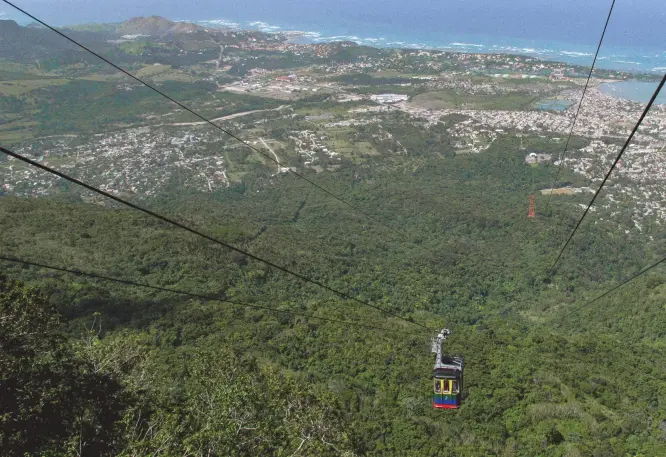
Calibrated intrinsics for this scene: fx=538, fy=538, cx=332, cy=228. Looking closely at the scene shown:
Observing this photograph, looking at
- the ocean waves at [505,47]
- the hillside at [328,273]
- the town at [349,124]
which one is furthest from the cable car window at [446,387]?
the ocean waves at [505,47]

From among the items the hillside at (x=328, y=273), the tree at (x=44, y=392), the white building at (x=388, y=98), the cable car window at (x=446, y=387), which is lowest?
the hillside at (x=328, y=273)

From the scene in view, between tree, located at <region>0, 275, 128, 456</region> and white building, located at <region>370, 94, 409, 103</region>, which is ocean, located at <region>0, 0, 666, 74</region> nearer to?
white building, located at <region>370, 94, 409, 103</region>

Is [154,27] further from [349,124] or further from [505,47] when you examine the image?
[349,124]

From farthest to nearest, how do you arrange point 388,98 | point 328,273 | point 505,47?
1. point 505,47
2. point 388,98
3. point 328,273

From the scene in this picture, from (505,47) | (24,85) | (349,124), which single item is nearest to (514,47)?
(505,47)

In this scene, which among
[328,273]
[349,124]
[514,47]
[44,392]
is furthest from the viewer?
[514,47]

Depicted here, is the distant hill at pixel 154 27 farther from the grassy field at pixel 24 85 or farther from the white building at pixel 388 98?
the white building at pixel 388 98

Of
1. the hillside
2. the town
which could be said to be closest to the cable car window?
the hillside

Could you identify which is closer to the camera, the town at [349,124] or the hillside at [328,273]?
the hillside at [328,273]

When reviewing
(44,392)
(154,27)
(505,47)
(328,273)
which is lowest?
(328,273)
